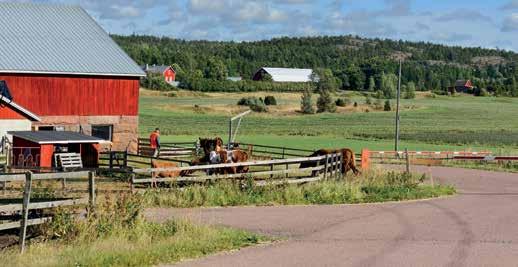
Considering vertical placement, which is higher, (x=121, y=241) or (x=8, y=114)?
(x=8, y=114)

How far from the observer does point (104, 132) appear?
4050cm

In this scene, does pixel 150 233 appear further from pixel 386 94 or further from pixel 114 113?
pixel 386 94

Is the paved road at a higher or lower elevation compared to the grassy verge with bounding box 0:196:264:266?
lower

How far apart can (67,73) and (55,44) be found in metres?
2.14

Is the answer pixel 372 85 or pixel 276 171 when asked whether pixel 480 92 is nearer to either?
pixel 372 85

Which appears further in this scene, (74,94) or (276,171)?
(74,94)

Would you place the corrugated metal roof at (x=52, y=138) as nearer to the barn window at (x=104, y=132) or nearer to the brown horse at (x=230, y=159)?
the brown horse at (x=230, y=159)

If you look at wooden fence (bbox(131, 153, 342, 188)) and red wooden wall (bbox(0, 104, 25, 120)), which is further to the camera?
red wooden wall (bbox(0, 104, 25, 120))

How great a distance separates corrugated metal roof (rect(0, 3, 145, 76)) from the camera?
38000 millimetres

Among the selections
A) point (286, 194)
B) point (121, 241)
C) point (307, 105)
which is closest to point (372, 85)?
point (307, 105)

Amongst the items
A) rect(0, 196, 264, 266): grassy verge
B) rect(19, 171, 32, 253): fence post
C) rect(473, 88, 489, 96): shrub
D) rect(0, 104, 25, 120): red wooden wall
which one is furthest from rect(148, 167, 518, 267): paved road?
rect(473, 88, 489, 96): shrub

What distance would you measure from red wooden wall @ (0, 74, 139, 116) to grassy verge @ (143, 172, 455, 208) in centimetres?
1750

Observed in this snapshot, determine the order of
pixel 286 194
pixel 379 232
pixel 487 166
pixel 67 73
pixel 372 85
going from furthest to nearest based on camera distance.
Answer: pixel 372 85 < pixel 487 166 < pixel 67 73 < pixel 286 194 < pixel 379 232

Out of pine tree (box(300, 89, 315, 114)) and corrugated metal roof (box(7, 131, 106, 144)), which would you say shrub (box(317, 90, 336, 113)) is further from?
corrugated metal roof (box(7, 131, 106, 144))
